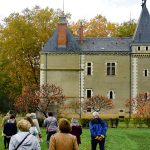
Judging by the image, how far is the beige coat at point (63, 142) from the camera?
10.0m

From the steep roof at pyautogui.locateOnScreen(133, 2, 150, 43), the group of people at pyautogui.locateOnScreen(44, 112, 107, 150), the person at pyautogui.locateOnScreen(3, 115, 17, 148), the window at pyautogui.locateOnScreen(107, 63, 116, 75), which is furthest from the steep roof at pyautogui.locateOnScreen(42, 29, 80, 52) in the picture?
the group of people at pyautogui.locateOnScreen(44, 112, 107, 150)

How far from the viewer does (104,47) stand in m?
56.8

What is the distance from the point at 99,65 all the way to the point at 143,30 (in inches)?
233

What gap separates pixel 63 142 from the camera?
10016 mm

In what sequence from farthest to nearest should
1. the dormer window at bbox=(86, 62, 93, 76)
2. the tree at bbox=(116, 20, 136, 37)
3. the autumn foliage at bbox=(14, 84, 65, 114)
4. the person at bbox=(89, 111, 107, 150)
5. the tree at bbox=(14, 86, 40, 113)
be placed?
1. the tree at bbox=(116, 20, 136, 37)
2. the dormer window at bbox=(86, 62, 93, 76)
3. the tree at bbox=(14, 86, 40, 113)
4. the autumn foliage at bbox=(14, 84, 65, 114)
5. the person at bbox=(89, 111, 107, 150)

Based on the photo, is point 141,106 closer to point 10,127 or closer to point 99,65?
point 99,65

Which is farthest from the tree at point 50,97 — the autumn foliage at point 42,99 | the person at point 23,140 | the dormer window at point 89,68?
the person at point 23,140

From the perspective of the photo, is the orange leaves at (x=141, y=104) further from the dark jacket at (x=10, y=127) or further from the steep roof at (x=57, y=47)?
the dark jacket at (x=10, y=127)

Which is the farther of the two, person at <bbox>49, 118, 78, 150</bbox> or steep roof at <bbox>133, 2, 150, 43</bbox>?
steep roof at <bbox>133, 2, 150, 43</bbox>

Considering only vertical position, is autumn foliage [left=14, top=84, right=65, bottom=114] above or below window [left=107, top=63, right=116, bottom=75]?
below

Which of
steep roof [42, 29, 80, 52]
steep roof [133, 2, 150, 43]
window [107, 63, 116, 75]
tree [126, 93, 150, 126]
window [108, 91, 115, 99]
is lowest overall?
tree [126, 93, 150, 126]

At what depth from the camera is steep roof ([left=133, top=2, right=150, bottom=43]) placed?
5603cm

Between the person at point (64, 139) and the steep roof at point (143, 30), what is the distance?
46.6m

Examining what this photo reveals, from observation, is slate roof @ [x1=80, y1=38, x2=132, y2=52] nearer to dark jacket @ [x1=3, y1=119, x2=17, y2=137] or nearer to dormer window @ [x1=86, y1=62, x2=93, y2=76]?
dormer window @ [x1=86, y1=62, x2=93, y2=76]
